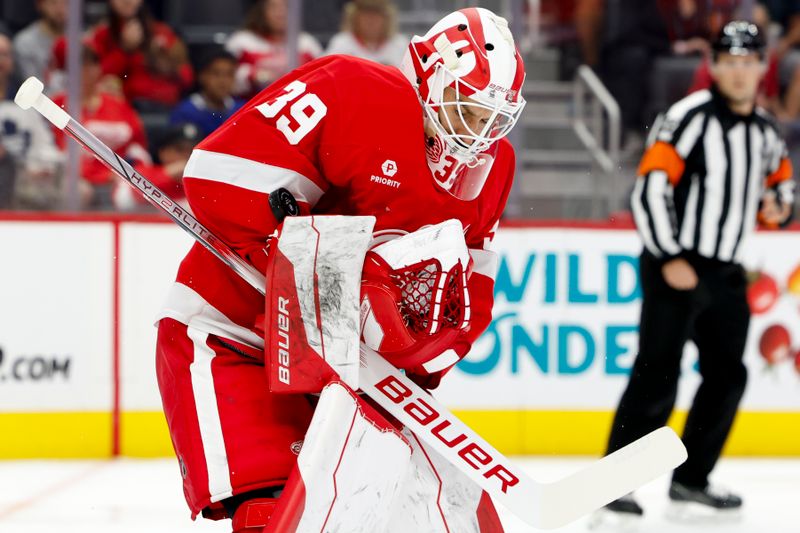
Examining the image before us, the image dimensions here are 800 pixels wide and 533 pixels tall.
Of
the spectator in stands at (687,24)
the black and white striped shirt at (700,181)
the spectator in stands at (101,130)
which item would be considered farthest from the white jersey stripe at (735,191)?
the spectator in stands at (101,130)

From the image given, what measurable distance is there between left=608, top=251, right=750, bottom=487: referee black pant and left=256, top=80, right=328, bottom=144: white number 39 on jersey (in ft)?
5.88

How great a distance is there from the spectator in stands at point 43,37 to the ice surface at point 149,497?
4.26ft

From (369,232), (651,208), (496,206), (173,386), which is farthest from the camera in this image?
(651,208)

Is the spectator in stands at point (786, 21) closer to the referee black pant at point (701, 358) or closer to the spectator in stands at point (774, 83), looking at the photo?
the spectator in stands at point (774, 83)

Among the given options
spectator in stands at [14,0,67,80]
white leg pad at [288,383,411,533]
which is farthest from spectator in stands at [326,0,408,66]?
white leg pad at [288,383,411,533]

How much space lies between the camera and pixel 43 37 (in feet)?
13.4

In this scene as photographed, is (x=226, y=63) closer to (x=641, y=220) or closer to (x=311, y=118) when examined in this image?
(x=641, y=220)

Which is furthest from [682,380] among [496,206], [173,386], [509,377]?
[173,386]

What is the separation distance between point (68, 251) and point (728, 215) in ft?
6.60

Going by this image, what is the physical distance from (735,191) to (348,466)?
2.07 metres

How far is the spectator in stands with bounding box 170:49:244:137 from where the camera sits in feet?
13.5

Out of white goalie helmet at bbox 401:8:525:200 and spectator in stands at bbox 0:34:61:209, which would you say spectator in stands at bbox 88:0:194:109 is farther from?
white goalie helmet at bbox 401:8:525:200

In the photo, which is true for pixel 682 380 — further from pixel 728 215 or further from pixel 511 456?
pixel 728 215

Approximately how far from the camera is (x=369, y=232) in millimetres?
1646
